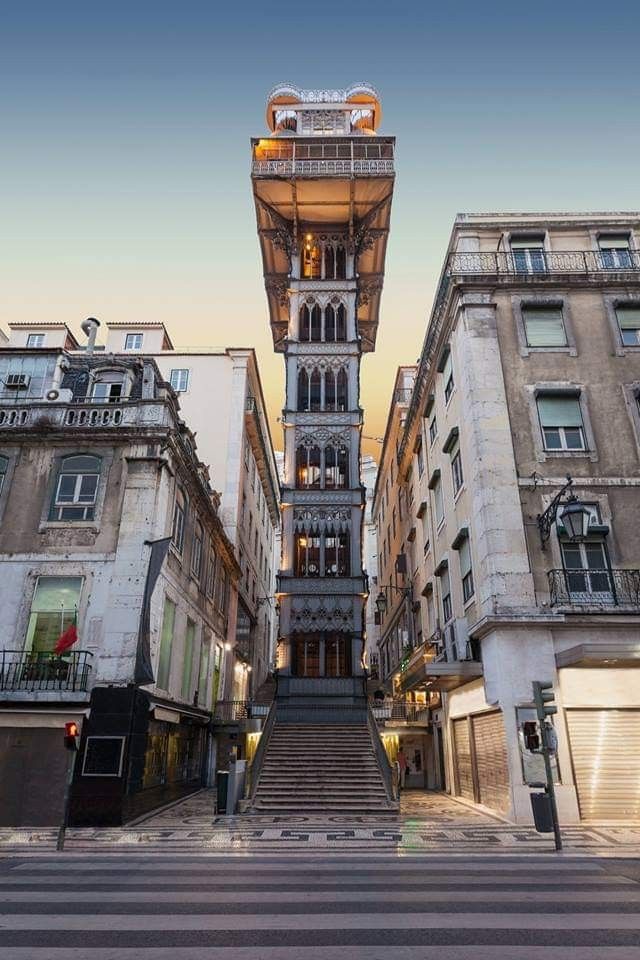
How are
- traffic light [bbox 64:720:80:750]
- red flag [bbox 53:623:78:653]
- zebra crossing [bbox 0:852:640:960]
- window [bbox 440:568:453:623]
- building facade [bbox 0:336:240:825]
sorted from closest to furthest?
zebra crossing [bbox 0:852:640:960] < traffic light [bbox 64:720:80:750] < building facade [bbox 0:336:240:825] < red flag [bbox 53:623:78:653] < window [bbox 440:568:453:623]

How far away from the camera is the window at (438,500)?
2594cm

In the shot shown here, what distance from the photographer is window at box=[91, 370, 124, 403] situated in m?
22.6

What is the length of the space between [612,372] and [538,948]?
61.2ft

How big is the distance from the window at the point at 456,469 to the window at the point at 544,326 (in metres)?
4.82

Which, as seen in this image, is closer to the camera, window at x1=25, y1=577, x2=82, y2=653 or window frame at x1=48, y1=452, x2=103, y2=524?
window at x1=25, y1=577, x2=82, y2=653

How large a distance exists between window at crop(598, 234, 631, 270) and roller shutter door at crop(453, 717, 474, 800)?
17.9 metres

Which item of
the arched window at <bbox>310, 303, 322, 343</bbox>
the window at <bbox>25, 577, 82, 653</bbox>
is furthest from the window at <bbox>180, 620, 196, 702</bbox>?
the arched window at <bbox>310, 303, 322, 343</bbox>

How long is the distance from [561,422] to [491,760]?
1117cm

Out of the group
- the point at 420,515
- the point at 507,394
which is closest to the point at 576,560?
the point at 507,394

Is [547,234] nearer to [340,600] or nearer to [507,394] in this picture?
[507,394]

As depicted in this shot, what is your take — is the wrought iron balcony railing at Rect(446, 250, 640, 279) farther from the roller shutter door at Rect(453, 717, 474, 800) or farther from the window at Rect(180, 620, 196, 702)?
the window at Rect(180, 620, 196, 702)

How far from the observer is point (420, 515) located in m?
30.6

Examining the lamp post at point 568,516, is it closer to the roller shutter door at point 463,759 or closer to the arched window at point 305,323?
the roller shutter door at point 463,759

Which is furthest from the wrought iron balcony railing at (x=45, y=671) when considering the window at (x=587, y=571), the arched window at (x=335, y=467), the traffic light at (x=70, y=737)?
the arched window at (x=335, y=467)
